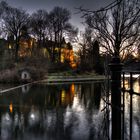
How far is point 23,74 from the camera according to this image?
29.0 metres

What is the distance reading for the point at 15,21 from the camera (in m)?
44.1

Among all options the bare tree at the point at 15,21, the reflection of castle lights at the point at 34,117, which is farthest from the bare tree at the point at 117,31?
the bare tree at the point at 15,21

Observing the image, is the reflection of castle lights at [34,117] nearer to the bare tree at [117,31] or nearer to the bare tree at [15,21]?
the bare tree at [117,31]

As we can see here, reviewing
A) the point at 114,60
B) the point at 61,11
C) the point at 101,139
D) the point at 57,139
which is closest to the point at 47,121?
the point at 57,139

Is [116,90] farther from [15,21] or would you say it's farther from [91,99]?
[15,21]

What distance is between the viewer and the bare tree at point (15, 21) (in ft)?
142

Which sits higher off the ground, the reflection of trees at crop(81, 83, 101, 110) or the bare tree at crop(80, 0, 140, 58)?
the bare tree at crop(80, 0, 140, 58)

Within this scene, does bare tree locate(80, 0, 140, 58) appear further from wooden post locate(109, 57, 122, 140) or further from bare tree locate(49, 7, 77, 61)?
bare tree locate(49, 7, 77, 61)

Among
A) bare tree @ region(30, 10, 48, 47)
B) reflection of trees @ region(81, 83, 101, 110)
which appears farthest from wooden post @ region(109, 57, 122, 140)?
bare tree @ region(30, 10, 48, 47)

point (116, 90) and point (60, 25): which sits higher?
point (60, 25)

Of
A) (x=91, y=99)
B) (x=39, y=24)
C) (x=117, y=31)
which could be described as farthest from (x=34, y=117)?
(x=39, y=24)

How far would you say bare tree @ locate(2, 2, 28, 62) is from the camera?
4325 centimetres

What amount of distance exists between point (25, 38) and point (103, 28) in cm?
3105

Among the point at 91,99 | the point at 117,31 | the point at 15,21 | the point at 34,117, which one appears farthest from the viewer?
the point at 15,21
